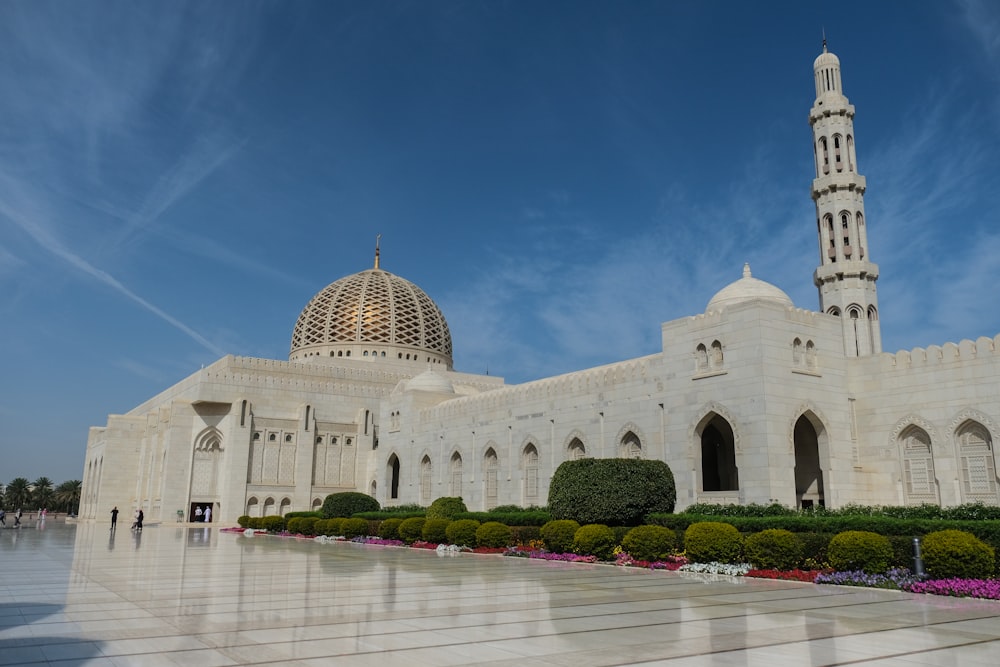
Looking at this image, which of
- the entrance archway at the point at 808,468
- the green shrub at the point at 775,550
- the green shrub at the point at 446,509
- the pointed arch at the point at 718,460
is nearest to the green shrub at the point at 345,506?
the green shrub at the point at 446,509

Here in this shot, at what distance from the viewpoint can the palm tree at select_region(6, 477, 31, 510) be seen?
2788 inches

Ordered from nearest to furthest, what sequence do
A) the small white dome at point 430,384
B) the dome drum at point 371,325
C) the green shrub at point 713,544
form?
1. the green shrub at point 713,544
2. the small white dome at point 430,384
3. the dome drum at point 371,325

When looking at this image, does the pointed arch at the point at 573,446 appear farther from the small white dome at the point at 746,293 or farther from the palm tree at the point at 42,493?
the palm tree at the point at 42,493

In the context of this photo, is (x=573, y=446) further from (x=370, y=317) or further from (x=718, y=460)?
(x=370, y=317)

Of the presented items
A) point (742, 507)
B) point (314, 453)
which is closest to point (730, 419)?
point (742, 507)

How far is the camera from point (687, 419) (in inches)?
859

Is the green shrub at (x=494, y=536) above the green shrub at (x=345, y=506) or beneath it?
beneath

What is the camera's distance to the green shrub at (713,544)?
13.9 m

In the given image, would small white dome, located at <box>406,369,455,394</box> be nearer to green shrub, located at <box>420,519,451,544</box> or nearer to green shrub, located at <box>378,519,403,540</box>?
green shrub, located at <box>378,519,403,540</box>

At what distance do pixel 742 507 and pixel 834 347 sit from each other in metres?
5.82

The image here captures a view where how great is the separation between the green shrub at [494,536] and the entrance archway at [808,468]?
8833 mm

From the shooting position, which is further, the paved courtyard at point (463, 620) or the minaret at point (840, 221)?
the minaret at point (840, 221)

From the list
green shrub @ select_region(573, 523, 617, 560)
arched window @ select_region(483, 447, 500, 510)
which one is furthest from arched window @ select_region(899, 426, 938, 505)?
arched window @ select_region(483, 447, 500, 510)

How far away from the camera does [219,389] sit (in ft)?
119
